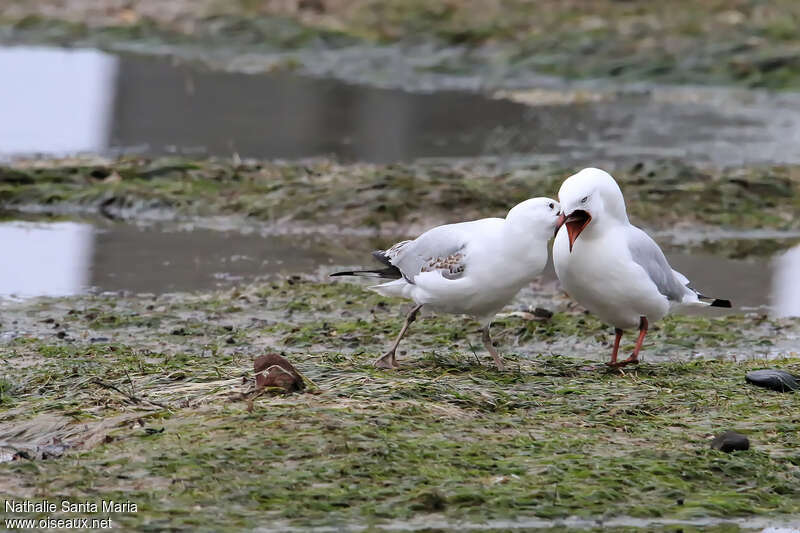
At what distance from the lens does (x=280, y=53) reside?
22109 mm

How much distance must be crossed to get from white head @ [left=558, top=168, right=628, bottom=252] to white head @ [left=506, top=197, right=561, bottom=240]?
6cm

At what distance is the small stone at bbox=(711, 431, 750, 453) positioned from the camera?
17.8ft

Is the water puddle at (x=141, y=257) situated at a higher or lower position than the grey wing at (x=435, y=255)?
lower

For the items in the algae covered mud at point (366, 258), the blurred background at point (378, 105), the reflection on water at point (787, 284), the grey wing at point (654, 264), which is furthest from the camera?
the blurred background at point (378, 105)

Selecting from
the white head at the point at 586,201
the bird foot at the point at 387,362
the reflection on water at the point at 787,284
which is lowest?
the bird foot at the point at 387,362

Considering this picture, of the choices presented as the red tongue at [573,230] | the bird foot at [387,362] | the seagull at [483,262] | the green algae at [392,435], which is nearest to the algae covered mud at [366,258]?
the green algae at [392,435]

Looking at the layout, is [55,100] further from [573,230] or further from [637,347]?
[573,230]

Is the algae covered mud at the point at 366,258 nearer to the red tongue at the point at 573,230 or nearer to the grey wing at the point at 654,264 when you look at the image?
the grey wing at the point at 654,264

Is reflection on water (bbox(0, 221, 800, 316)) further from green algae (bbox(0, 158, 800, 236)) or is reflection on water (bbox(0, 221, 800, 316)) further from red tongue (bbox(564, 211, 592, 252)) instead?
red tongue (bbox(564, 211, 592, 252))

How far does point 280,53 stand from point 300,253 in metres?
12.2

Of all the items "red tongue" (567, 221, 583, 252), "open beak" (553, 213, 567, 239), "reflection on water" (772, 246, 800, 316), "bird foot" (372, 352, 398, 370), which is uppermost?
"open beak" (553, 213, 567, 239)

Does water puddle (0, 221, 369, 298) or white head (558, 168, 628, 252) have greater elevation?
white head (558, 168, 628, 252)

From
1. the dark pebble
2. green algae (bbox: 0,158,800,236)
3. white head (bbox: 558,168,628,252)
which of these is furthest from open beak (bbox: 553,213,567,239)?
green algae (bbox: 0,158,800,236)

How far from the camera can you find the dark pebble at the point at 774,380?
21.6 ft
